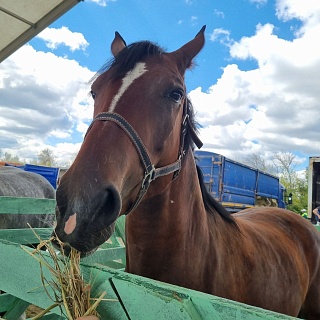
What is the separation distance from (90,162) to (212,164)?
1193 centimetres

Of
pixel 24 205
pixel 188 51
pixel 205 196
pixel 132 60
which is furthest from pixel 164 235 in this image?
pixel 24 205

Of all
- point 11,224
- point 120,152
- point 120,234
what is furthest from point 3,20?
point 120,152

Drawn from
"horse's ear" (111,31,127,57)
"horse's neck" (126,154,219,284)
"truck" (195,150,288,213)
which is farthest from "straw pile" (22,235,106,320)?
"truck" (195,150,288,213)

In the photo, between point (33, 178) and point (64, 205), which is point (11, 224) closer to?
point (33, 178)

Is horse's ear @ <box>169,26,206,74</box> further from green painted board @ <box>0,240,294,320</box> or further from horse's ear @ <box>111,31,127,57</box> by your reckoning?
green painted board @ <box>0,240,294,320</box>

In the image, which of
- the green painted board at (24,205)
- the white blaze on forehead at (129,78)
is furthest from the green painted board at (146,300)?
the green painted board at (24,205)

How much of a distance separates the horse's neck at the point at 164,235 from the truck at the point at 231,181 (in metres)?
9.76

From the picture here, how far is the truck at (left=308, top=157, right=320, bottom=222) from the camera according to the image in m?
7.09

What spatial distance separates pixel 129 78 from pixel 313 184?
23.6ft

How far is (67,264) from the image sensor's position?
1.00 meters

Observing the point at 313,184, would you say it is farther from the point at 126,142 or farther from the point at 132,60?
the point at 126,142

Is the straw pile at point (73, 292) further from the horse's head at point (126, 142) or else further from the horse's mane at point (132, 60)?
the horse's mane at point (132, 60)

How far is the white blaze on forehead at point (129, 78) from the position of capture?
1.32 m

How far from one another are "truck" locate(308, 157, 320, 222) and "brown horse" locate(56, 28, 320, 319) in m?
5.66
